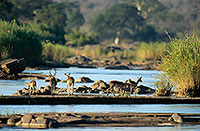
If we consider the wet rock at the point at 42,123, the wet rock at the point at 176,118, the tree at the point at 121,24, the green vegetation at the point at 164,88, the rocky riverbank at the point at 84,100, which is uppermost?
the tree at the point at 121,24

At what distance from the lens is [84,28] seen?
15475 centimetres

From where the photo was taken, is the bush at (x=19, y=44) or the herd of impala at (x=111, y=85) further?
the bush at (x=19, y=44)

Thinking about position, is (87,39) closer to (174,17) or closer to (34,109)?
(174,17)

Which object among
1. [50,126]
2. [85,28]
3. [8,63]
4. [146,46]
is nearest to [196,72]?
[50,126]

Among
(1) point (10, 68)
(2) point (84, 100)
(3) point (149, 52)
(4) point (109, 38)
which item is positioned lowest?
(2) point (84, 100)

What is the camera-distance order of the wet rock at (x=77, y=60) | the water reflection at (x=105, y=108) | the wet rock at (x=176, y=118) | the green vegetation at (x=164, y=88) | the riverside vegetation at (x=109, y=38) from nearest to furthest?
1. the wet rock at (x=176, y=118)
2. the water reflection at (x=105, y=108)
3. the riverside vegetation at (x=109, y=38)
4. the green vegetation at (x=164, y=88)
5. the wet rock at (x=77, y=60)

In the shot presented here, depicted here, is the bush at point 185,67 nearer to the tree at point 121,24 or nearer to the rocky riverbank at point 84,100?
the rocky riverbank at point 84,100

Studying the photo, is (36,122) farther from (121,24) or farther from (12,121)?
(121,24)

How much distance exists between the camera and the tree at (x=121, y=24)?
108 meters

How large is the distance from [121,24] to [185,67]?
89571 millimetres

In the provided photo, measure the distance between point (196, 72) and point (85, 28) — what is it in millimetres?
134598

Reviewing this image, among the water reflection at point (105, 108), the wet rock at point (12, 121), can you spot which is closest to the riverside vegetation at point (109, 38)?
the water reflection at point (105, 108)

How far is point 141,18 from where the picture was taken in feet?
362

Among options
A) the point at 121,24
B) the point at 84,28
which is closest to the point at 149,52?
the point at 121,24
